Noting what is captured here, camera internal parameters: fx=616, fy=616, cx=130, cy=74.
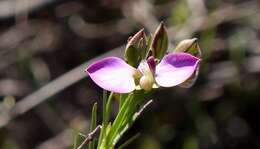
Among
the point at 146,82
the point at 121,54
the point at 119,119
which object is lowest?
the point at 121,54

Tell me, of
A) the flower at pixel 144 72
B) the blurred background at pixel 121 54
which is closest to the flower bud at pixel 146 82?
the flower at pixel 144 72

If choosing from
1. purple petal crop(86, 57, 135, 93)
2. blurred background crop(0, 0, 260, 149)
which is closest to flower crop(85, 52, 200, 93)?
purple petal crop(86, 57, 135, 93)

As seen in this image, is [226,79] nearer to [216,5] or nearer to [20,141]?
[216,5]

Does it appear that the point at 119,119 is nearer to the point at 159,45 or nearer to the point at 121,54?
the point at 159,45

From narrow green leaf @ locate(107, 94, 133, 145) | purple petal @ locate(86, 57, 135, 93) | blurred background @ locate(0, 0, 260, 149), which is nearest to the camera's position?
→ purple petal @ locate(86, 57, 135, 93)

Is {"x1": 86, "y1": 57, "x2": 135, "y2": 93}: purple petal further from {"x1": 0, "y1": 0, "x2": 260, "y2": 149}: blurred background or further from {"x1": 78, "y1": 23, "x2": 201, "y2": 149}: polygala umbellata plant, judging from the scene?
{"x1": 0, "y1": 0, "x2": 260, "y2": 149}: blurred background

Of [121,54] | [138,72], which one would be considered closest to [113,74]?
[138,72]

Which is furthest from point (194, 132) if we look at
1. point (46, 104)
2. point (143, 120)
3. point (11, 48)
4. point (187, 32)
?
point (11, 48)
